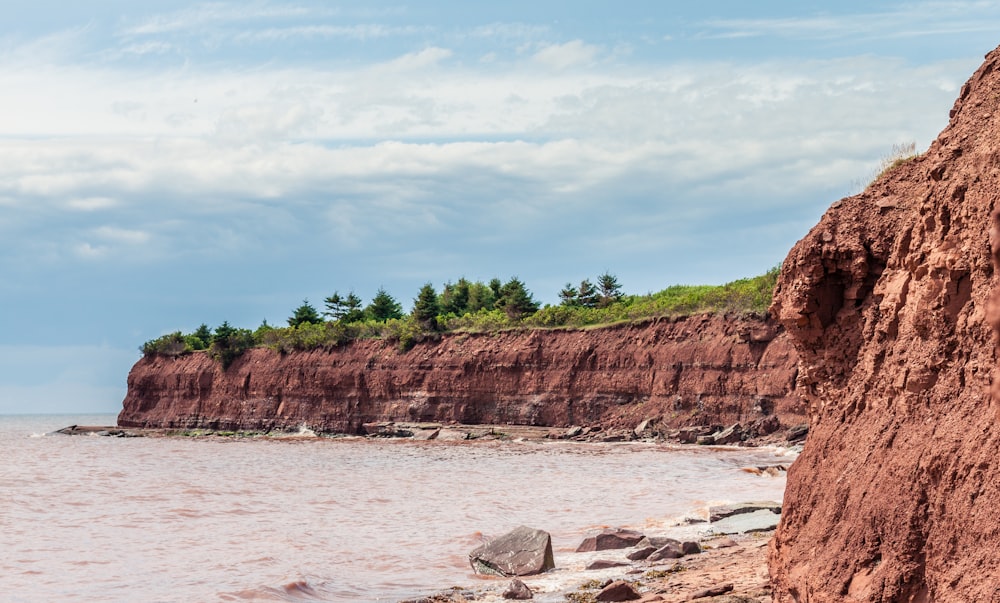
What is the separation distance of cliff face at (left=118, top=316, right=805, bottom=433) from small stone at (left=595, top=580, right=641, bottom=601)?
31.1 m

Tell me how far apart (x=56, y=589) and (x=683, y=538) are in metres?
8.72

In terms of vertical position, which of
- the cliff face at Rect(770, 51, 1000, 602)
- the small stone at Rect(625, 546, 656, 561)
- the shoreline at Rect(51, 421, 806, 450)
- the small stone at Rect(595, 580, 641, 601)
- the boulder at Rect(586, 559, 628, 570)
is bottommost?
the shoreline at Rect(51, 421, 806, 450)

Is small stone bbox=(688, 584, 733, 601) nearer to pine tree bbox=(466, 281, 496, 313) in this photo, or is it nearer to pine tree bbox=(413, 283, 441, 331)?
pine tree bbox=(413, 283, 441, 331)

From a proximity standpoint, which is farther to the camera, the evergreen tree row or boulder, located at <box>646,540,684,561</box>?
the evergreen tree row

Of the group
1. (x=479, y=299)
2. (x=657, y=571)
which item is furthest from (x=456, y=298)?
(x=657, y=571)

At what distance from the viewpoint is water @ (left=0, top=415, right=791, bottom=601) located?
12.9m

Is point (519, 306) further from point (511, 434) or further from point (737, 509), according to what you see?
point (737, 509)

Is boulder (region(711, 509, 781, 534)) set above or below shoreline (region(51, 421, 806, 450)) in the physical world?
above

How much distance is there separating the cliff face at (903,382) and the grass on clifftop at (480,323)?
3711cm

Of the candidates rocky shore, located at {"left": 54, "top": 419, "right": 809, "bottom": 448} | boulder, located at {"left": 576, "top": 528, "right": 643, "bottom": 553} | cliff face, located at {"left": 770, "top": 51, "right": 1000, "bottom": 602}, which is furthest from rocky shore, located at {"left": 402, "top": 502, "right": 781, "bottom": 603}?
rocky shore, located at {"left": 54, "top": 419, "right": 809, "bottom": 448}

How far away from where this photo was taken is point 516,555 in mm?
12703

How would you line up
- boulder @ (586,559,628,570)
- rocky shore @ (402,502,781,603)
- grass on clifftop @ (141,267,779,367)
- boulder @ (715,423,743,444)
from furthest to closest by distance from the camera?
grass on clifftop @ (141,267,779,367), boulder @ (715,423,743,444), boulder @ (586,559,628,570), rocky shore @ (402,502,781,603)

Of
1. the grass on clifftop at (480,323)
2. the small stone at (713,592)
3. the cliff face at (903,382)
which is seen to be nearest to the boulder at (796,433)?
the grass on clifftop at (480,323)

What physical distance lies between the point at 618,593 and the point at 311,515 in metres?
10.6
